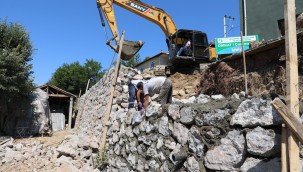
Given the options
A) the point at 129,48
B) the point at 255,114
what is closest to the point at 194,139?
the point at 255,114

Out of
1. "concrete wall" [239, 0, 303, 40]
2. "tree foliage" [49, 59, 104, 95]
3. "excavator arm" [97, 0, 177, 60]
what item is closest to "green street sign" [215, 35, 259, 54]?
"excavator arm" [97, 0, 177, 60]

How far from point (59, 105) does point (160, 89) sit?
18674 mm

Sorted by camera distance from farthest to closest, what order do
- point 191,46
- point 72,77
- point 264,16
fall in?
point 72,77
point 264,16
point 191,46

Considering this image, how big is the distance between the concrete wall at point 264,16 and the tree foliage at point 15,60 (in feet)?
36.5

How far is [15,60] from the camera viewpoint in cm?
1387

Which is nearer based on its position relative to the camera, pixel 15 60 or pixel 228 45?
pixel 228 45

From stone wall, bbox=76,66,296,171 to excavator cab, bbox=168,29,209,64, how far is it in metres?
7.87

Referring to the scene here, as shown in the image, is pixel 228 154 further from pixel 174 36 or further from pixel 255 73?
pixel 174 36

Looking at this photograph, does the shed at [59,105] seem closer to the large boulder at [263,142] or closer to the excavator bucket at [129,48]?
the excavator bucket at [129,48]

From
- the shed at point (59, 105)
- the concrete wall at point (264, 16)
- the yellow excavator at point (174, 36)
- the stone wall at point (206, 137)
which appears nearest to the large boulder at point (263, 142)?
the stone wall at point (206, 137)

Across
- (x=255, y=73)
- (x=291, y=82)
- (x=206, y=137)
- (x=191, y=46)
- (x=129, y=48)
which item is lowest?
(x=206, y=137)

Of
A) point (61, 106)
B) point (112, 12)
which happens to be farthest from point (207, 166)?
point (61, 106)

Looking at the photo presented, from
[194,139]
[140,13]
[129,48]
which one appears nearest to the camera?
[194,139]

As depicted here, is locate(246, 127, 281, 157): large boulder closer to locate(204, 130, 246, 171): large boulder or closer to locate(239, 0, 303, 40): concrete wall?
locate(204, 130, 246, 171): large boulder
